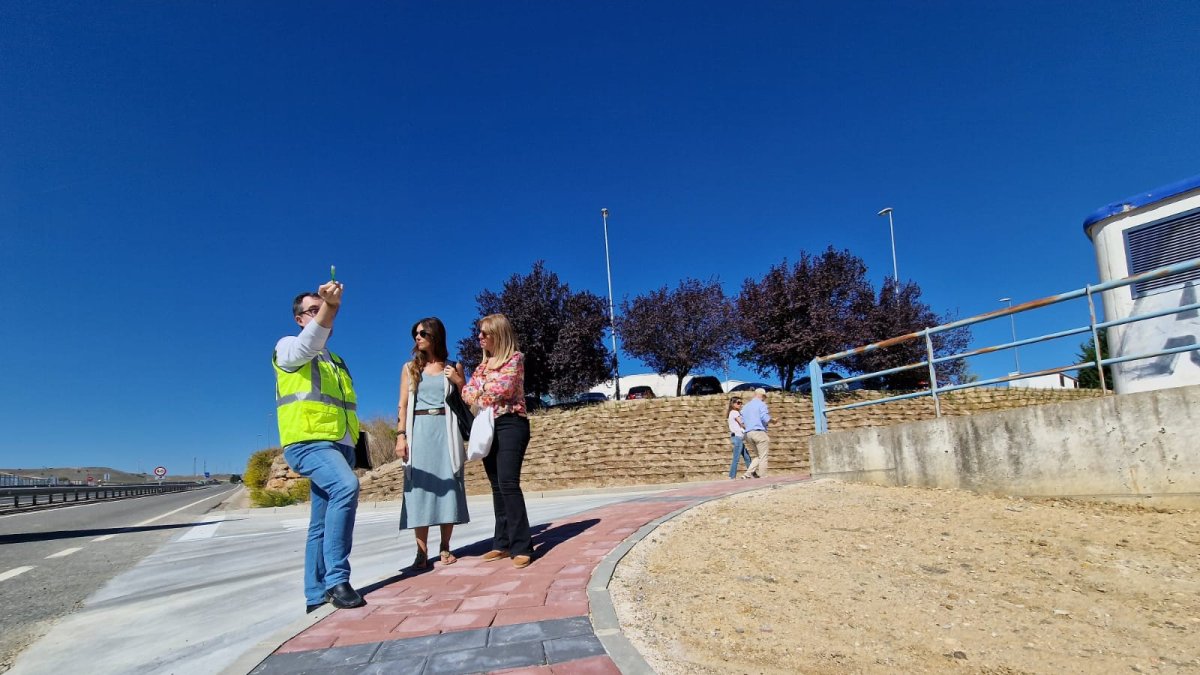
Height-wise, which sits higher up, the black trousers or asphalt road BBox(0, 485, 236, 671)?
the black trousers

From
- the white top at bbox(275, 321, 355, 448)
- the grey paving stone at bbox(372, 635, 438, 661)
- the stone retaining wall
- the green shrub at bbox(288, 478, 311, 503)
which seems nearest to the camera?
the grey paving stone at bbox(372, 635, 438, 661)

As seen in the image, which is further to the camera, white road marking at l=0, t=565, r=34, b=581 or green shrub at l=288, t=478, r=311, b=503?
green shrub at l=288, t=478, r=311, b=503

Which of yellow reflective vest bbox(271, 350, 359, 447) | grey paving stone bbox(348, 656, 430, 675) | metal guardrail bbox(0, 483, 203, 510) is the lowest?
metal guardrail bbox(0, 483, 203, 510)

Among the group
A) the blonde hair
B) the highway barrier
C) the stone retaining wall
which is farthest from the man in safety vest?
the highway barrier

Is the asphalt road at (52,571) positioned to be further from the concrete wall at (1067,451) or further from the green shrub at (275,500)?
the concrete wall at (1067,451)

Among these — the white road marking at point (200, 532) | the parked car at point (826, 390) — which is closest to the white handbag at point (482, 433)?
the white road marking at point (200, 532)

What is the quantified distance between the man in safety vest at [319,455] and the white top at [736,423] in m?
8.28

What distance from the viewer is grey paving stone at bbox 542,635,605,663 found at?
2340 mm

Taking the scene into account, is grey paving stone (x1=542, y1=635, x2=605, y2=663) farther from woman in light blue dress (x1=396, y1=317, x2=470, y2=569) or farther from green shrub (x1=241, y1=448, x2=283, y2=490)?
green shrub (x1=241, y1=448, x2=283, y2=490)

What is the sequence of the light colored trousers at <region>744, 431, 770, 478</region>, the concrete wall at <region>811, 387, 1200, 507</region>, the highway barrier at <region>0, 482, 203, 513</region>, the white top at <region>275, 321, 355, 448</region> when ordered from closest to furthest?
the white top at <region>275, 321, 355, 448</region>
the concrete wall at <region>811, 387, 1200, 507</region>
the light colored trousers at <region>744, 431, 770, 478</region>
the highway barrier at <region>0, 482, 203, 513</region>

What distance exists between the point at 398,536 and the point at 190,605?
2.67m

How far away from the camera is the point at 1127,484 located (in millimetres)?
4613

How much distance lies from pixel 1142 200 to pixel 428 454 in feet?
25.2

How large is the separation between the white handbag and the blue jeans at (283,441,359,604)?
0.84m
